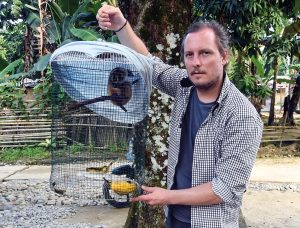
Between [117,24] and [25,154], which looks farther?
[25,154]

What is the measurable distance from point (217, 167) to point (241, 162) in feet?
0.31

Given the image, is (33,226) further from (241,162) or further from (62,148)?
(241,162)

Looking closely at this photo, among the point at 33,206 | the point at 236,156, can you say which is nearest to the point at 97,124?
the point at 236,156

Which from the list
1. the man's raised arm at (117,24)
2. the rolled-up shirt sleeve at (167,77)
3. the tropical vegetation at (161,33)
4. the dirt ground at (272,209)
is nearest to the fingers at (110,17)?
the man's raised arm at (117,24)

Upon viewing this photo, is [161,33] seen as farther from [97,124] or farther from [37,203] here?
[37,203]

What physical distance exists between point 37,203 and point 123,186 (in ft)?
14.1

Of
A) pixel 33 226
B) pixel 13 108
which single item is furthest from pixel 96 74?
pixel 13 108

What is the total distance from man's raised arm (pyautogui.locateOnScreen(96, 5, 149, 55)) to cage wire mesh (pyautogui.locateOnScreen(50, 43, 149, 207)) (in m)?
0.31

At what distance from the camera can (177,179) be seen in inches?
73.6

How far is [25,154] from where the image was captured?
970 cm

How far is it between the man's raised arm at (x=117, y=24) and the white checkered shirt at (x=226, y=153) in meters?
0.56

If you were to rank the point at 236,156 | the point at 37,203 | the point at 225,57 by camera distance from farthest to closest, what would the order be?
the point at 37,203, the point at 225,57, the point at 236,156

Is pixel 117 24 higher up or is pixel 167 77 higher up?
pixel 117 24

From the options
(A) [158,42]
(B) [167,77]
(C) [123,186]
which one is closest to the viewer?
(C) [123,186]
